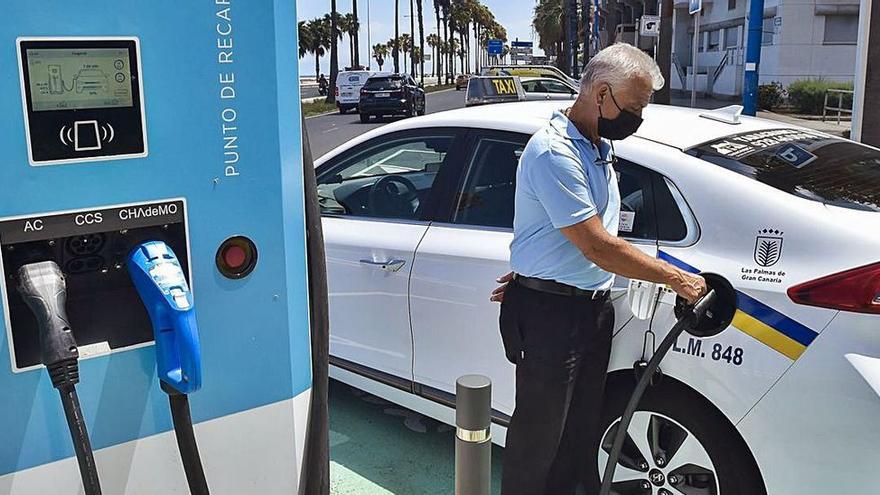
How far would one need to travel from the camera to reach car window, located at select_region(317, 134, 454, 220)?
3863mm

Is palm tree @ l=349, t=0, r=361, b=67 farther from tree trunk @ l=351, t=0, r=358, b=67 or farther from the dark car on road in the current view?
the dark car on road

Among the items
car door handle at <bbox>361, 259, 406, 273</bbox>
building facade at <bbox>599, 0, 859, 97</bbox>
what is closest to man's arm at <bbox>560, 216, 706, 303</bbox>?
car door handle at <bbox>361, 259, 406, 273</bbox>

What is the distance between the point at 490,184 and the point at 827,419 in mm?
1623

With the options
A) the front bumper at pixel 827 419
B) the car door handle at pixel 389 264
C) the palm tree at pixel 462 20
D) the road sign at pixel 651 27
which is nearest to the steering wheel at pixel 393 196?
the car door handle at pixel 389 264

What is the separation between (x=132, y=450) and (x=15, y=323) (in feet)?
1.26

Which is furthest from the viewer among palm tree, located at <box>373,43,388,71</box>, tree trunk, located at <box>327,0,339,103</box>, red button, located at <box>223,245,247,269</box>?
palm tree, located at <box>373,43,388,71</box>

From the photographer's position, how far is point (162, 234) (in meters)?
1.69

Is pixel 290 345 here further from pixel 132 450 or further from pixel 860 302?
pixel 860 302

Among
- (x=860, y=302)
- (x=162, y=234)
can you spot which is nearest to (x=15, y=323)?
(x=162, y=234)

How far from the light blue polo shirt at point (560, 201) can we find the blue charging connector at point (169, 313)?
129 centimetres

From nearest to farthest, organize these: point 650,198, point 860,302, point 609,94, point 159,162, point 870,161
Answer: point 159,162, point 860,302, point 609,94, point 650,198, point 870,161

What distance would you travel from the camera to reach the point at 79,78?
1.55 meters

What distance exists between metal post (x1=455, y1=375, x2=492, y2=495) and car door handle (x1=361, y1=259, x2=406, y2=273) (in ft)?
4.48

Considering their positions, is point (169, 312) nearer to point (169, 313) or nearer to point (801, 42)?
point (169, 313)
